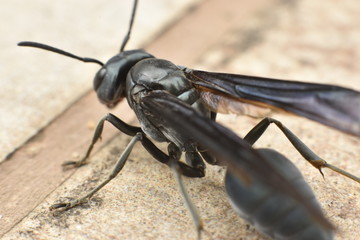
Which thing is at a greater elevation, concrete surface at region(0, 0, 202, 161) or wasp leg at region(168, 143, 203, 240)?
concrete surface at region(0, 0, 202, 161)

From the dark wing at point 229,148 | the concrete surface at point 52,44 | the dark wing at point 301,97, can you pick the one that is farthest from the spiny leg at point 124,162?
the concrete surface at point 52,44

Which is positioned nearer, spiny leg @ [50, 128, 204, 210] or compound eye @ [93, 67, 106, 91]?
spiny leg @ [50, 128, 204, 210]

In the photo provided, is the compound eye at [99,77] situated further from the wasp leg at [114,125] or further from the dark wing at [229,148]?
the dark wing at [229,148]

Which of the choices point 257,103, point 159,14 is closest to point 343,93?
point 257,103

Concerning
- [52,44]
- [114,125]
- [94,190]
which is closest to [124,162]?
[94,190]

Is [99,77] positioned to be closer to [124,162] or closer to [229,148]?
[124,162]

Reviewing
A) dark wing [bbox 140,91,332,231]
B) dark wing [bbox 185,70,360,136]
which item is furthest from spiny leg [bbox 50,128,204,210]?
dark wing [bbox 185,70,360,136]

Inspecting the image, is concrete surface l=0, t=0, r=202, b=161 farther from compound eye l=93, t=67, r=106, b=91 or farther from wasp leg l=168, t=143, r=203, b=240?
wasp leg l=168, t=143, r=203, b=240

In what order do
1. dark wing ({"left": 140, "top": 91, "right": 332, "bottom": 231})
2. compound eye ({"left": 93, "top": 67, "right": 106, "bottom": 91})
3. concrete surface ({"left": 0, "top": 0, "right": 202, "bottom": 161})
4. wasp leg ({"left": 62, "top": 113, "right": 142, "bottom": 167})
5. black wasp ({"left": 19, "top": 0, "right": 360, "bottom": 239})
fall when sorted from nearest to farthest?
dark wing ({"left": 140, "top": 91, "right": 332, "bottom": 231}) < black wasp ({"left": 19, "top": 0, "right": 360, "bottom": 239}) < wasp leg ({"left": 62, "top": 113, "right": 142, "bottom": 167}) < compound eye ({"left": 93, "top": 67, "right": 106, "bottom": 91}) < concrete surface ({"left": 0, "top": 0, "right": 202, "bottom": 161})

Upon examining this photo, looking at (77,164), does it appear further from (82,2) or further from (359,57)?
(359,57)
